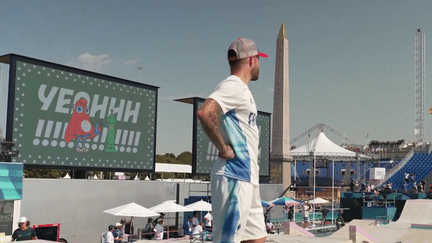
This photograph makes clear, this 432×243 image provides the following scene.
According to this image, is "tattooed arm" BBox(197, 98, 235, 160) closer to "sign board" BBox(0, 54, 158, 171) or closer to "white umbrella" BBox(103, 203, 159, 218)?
"white umbrella" BBox(103, 203, 159, 218)

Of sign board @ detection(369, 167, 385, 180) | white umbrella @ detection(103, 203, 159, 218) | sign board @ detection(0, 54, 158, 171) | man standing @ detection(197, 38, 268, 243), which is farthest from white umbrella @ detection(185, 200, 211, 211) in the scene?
sign board @ detection(369, 167, 385, 180)

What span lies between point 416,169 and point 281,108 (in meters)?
22.2

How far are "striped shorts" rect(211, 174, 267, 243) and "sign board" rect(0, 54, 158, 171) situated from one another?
16.8 meters

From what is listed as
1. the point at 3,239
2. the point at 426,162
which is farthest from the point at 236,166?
the point at 426,162

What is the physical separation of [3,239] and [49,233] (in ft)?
12.7

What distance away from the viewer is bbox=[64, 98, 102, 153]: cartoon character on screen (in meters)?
20.9

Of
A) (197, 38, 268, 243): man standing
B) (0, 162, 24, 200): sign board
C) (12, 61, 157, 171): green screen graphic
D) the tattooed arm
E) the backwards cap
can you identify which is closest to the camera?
the tattooed arm

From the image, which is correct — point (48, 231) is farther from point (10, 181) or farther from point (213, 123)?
point (213, 123)

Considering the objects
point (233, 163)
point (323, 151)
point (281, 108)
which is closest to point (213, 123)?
point (233, 163)

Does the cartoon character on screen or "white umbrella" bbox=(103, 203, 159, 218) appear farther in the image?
the cartoon character on screen

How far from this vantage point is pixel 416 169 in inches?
2128

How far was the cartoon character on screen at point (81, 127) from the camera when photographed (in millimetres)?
20906

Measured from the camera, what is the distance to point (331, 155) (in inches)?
2469

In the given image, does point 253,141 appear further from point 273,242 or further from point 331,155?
point 331,155
